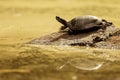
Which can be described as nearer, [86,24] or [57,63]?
[57,63]

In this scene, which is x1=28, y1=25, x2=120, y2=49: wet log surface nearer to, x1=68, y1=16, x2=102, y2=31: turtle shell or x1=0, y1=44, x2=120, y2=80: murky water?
x1=68, y1=16, x2=102, y2=31: turtle shell

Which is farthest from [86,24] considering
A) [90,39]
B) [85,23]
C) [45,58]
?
[45,58]

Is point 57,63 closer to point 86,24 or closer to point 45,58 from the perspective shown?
point 45,58

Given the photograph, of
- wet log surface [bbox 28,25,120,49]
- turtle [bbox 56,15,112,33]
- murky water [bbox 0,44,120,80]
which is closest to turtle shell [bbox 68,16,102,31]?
turtle [bbox 56,15,112,33]

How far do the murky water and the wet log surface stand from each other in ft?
0.86

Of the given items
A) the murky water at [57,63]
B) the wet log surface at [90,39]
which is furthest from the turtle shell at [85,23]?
the murky water at [57,63]

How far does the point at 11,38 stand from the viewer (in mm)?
8742

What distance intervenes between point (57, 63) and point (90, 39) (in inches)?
65.0

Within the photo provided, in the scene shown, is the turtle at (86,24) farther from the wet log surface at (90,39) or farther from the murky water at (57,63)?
the murky water at (57,63)

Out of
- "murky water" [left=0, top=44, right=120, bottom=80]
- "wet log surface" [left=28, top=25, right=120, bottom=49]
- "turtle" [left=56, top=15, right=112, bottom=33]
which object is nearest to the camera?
"murky water" [left=0, top=44, right=120, bottom=80]

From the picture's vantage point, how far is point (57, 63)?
5.79 m

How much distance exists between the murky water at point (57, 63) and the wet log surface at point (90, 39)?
26 cm

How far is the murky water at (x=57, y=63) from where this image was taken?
504 cm

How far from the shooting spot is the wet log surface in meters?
7.09
